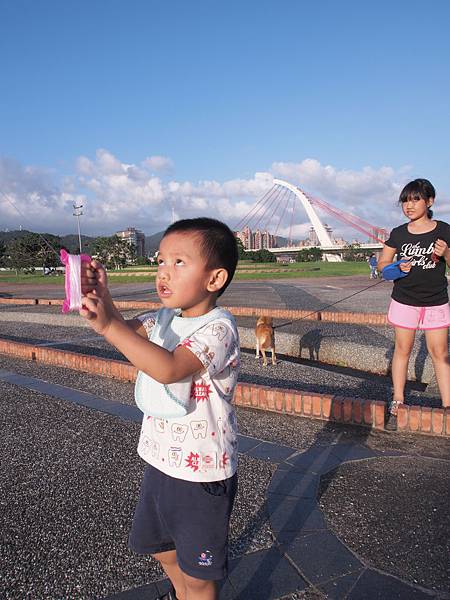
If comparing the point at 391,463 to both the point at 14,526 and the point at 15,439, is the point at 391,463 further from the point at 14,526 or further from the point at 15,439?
the point at 15,439

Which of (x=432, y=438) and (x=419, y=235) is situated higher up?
(x=419, y=235)

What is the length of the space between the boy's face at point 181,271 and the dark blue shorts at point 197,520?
64 cm

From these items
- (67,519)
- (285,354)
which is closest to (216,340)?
(67,519)

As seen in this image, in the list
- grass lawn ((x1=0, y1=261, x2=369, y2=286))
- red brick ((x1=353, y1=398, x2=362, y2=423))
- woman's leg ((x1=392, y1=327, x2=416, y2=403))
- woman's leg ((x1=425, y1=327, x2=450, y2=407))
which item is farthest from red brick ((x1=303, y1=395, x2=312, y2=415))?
grass lawn ((x1=0, y1=261, x2=369, y2=286))

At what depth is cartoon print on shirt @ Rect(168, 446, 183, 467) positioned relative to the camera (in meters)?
1.69

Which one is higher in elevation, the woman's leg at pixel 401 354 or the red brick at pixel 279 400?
the woman's leg at pixel 401 354

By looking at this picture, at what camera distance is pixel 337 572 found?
2.20 meters

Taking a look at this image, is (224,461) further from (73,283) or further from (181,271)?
(73,283)

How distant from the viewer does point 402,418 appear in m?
3.95

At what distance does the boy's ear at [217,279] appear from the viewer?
174 cm

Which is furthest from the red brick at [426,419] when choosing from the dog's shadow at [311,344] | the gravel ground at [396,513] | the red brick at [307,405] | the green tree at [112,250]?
the green tree at [112,250]

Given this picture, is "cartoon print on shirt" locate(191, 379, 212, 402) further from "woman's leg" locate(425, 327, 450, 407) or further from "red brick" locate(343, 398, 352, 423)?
"woman's leg" locate(425, 327, 450, 407)

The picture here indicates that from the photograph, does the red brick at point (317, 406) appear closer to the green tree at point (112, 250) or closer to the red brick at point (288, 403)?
the red brick at point (288, 403)

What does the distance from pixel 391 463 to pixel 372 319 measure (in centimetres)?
641
